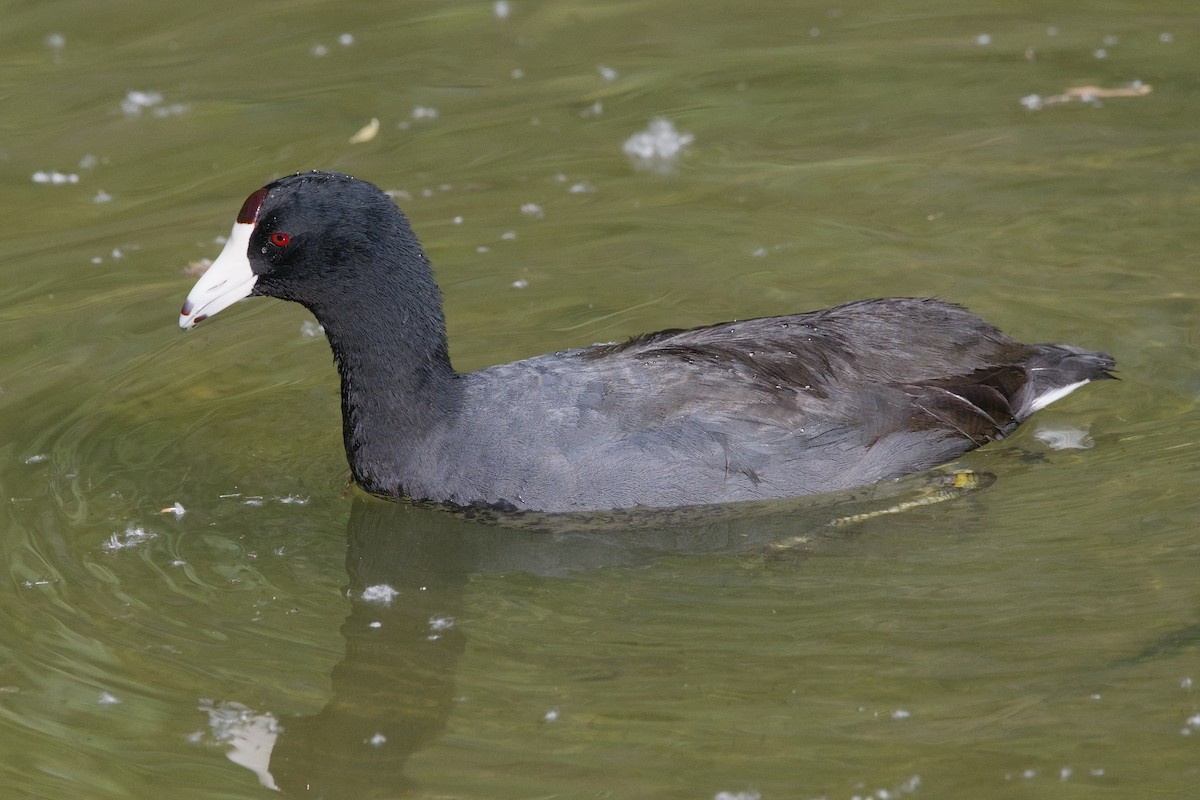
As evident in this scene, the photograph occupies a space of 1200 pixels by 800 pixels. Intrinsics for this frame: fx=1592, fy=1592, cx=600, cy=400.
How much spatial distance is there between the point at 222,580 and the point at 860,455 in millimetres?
2023

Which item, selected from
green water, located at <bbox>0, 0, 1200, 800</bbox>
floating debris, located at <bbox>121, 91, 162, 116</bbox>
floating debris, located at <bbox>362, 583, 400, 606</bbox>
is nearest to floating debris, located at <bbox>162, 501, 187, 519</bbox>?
green water, located at <bbox>0, 0, 1200, 800</bbox>

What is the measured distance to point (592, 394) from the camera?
5035 millimetres

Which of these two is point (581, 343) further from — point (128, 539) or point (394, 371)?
point (128, 539)

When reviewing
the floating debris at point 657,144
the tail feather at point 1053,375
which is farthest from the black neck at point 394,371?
the floating debris at point 657,144

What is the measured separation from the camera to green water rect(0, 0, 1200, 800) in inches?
159

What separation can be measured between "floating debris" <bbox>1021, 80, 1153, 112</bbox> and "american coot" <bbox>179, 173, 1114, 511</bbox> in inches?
117

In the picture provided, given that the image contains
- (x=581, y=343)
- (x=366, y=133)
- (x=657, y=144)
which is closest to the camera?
(x=581, y=343)

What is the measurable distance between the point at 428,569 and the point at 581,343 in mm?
1535

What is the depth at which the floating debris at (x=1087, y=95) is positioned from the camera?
7.83 metres

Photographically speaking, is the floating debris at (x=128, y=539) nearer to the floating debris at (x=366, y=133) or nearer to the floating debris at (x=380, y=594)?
the floating debris at (x=380, y=594)

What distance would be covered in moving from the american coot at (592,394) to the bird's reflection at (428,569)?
121 mm

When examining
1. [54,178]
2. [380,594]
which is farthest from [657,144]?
[380,594]

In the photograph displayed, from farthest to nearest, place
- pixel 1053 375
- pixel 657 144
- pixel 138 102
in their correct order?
pixel 138 102 → pixel 657 144 → pixel 1053 375

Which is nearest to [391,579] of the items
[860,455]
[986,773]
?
[860,455]
